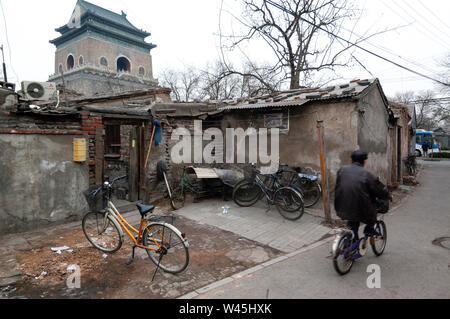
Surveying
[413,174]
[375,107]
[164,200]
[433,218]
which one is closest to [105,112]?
[164,200]

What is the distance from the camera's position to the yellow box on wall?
6.29 metres

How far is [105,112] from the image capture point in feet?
22.4

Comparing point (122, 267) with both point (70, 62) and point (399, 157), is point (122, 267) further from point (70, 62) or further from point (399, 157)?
point (70, 62)

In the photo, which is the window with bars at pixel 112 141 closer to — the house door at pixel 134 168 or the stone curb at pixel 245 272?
the house door at pixel 134 168

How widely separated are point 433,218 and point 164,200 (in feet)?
23.0

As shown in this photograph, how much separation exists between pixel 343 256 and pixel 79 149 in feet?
18.5

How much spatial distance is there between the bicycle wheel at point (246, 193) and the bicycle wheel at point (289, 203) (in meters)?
0.85

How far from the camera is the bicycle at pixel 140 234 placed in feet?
13.1

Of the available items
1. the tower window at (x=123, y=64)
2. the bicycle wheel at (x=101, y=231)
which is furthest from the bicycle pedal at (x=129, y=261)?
the tower window at (x=123, y=64)

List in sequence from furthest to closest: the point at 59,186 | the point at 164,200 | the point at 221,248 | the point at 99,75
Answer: the point at 99,75 < the point at 164,200 < the point at 59,186 < the point at 221,248

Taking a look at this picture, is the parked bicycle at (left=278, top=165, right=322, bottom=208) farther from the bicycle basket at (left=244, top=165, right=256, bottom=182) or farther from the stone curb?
the stone curb

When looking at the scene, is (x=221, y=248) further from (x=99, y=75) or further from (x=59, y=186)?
(x=99, y=75)

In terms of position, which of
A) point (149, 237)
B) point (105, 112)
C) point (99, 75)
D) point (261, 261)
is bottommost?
point (261, 261)

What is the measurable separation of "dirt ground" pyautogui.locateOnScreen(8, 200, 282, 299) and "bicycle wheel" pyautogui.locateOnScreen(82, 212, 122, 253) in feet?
0.43
